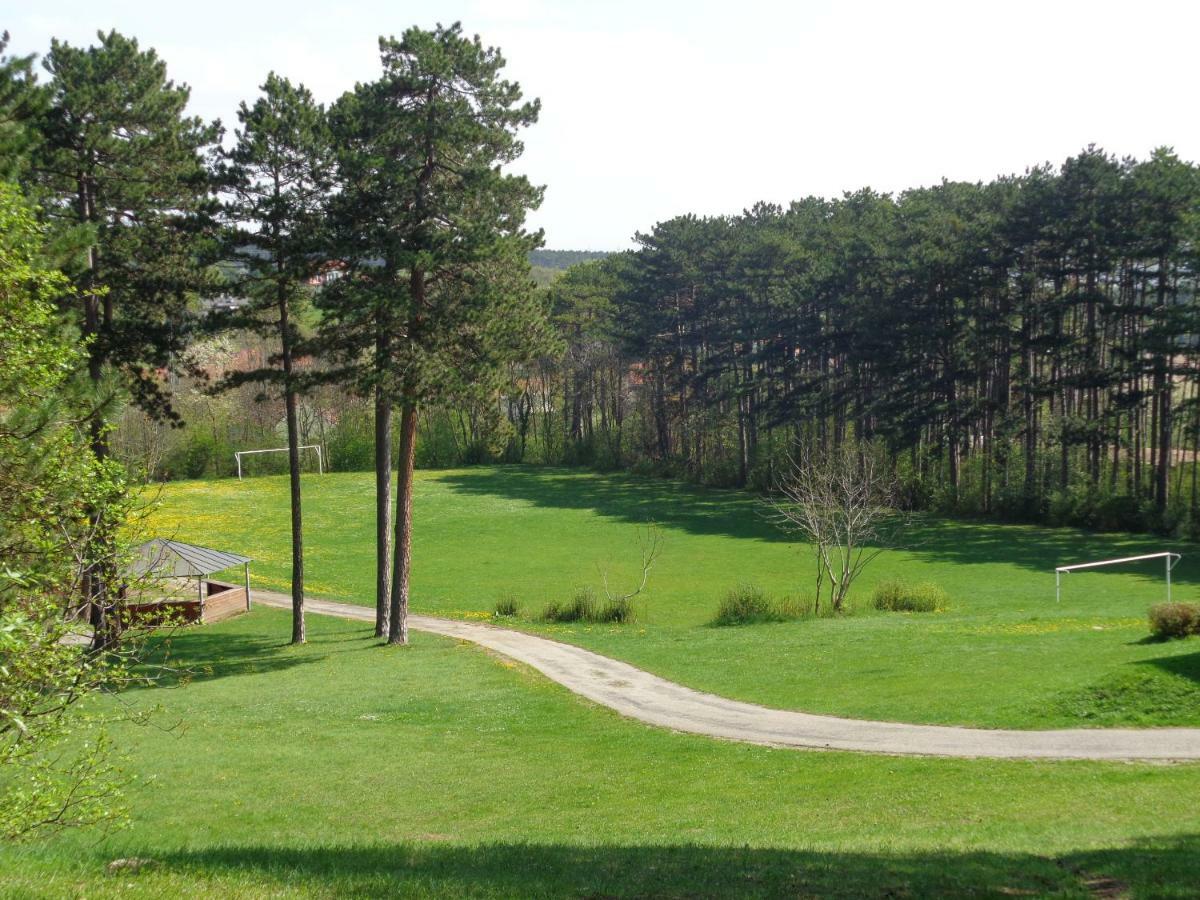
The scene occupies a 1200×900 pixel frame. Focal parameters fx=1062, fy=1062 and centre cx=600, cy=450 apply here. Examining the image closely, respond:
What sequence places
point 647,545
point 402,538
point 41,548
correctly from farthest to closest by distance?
1. point 647,545
2. point 402,538
3. point 41,548

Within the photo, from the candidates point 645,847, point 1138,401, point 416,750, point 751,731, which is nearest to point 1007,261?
point 1138,401

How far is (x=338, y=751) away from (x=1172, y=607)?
1811 cm

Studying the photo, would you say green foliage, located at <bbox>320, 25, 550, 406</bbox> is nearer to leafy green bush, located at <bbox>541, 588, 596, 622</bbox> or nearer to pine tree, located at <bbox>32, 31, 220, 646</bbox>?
pine tree, located at <bbox>32, 31, 220, 646</bbox>

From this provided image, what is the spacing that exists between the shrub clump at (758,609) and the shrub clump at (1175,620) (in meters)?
13.5

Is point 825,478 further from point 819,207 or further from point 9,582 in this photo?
point 819,207

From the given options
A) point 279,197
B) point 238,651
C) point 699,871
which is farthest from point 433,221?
point 699,871

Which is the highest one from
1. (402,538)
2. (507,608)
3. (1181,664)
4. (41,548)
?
(41,548)

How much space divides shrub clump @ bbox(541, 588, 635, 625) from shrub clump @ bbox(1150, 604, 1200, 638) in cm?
1856

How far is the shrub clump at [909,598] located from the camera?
37031 millimetres

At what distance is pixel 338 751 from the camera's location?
64.0 ft

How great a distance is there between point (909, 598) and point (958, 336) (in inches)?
1079

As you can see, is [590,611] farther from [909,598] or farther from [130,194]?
[130,194]

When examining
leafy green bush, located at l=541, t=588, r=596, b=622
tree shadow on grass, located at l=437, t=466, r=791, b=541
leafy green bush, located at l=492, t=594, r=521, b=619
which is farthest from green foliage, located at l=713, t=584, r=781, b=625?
tree shadow on grass, located at l=437, t=466, r=791, b=541

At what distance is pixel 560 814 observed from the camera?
591 inches
